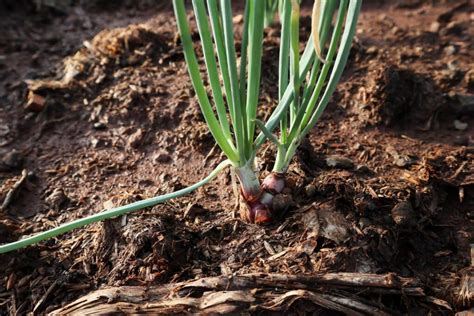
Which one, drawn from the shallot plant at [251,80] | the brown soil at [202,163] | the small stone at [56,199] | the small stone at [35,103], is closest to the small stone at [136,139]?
the brown soil at [202,163]

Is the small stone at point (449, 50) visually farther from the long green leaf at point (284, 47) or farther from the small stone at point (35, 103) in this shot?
the small stone at point (35, 103)

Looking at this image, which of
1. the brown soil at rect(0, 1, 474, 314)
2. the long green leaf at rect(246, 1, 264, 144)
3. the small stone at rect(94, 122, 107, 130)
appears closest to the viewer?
the long green leaf at rect(246, 1, 264, 144)

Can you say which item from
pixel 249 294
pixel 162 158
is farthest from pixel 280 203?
pixel 162 158

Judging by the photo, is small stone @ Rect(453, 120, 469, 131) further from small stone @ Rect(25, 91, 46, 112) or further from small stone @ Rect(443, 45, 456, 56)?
small stone @ Rect(25, 91, 46, 112)

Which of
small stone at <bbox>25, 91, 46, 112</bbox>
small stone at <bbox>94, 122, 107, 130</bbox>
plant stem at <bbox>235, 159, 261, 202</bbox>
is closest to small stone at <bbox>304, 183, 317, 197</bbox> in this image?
plant stem at <bbox>235, 159, 261, 202</bbox>

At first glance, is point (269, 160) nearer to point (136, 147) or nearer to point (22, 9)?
point (136, 147)

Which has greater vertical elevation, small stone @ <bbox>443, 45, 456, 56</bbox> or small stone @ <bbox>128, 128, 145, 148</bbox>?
small stone @ <bbox>443, 45, 456, 56</bbox>

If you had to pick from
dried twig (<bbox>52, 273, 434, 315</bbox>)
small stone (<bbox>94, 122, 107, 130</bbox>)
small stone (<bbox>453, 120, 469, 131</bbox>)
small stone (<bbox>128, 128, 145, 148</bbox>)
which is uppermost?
small stone (<bbox>94, 122, 107, 130</bbox>)
